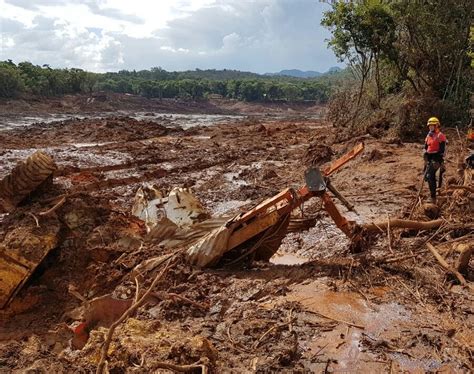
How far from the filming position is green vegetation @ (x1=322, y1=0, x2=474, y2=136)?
55.4ft

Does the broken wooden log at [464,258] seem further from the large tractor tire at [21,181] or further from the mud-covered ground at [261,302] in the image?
the large tractor tire at [21,181]

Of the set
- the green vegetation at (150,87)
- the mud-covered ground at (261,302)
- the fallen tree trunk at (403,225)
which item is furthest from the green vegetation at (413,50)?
the green vegetation at (150,87)

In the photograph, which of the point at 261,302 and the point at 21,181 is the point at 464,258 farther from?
the point at 21,181

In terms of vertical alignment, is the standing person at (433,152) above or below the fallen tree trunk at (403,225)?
above

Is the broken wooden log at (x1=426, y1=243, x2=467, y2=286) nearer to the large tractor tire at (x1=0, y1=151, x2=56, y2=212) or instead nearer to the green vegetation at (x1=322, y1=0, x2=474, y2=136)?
the large tractor tire at (x1=0, y1=151, x2=56, y2=212)

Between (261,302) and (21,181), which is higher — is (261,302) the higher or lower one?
the lower one

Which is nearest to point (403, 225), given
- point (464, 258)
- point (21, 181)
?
point (464, 258)

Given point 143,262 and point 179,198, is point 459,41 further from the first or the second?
point 143,262

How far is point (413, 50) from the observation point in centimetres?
1820

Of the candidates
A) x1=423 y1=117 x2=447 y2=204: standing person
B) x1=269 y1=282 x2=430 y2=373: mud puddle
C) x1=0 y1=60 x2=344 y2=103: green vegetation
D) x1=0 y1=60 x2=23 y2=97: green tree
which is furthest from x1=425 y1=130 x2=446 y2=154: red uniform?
x1=0 y1=60 x2=344 y2=103: green vegetation

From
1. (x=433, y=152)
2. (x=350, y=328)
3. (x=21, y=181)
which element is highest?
(x=433, y=152)

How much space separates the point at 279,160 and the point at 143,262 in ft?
38.5

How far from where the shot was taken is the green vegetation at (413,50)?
1688 centimetres

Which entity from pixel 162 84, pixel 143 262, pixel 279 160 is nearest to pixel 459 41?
pixel 279 160
